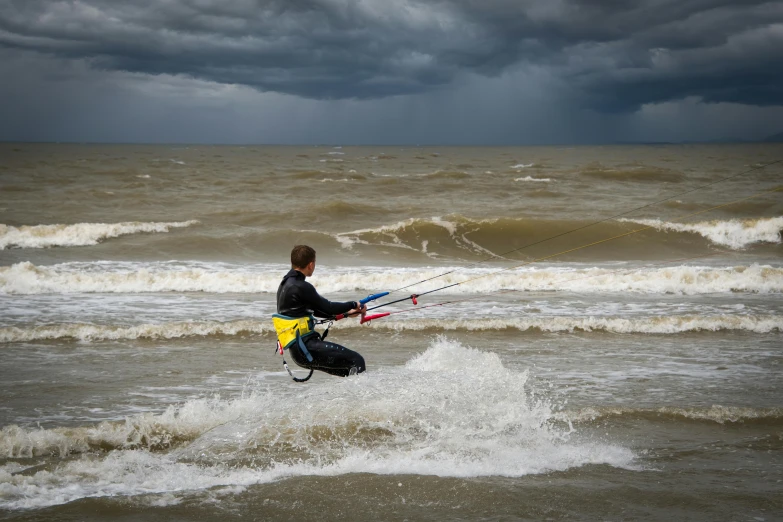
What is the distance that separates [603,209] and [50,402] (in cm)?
2681

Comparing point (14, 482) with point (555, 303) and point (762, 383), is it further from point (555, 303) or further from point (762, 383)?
point (555, 303)

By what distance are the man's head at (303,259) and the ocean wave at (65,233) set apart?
18.4 m

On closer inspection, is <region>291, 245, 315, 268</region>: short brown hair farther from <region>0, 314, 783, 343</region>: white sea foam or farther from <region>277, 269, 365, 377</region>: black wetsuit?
<region>0, 314, 783, 343</region>: white sea foam

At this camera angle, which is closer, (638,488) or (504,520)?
(504,520)

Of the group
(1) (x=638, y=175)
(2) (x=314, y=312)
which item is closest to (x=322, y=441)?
(2) (x=314, y=312)

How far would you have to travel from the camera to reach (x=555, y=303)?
543 inches

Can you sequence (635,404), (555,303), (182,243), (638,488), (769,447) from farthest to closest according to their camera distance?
(182,243)
(555,303)
(635,404)
(769,447)
(638,488)

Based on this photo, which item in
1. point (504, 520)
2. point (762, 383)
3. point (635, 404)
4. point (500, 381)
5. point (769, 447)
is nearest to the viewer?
point (504, 520)

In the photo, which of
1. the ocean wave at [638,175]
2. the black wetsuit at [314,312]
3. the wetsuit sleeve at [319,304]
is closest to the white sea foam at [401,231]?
the black wetsuit at [314,312]

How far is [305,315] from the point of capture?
21.9 ft

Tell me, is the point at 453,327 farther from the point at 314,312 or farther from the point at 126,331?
the point at 314,312

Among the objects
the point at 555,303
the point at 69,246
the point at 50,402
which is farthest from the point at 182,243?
the point at 50,402

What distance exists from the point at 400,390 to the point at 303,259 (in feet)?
5.34

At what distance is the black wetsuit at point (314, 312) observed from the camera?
6559 millimetres
